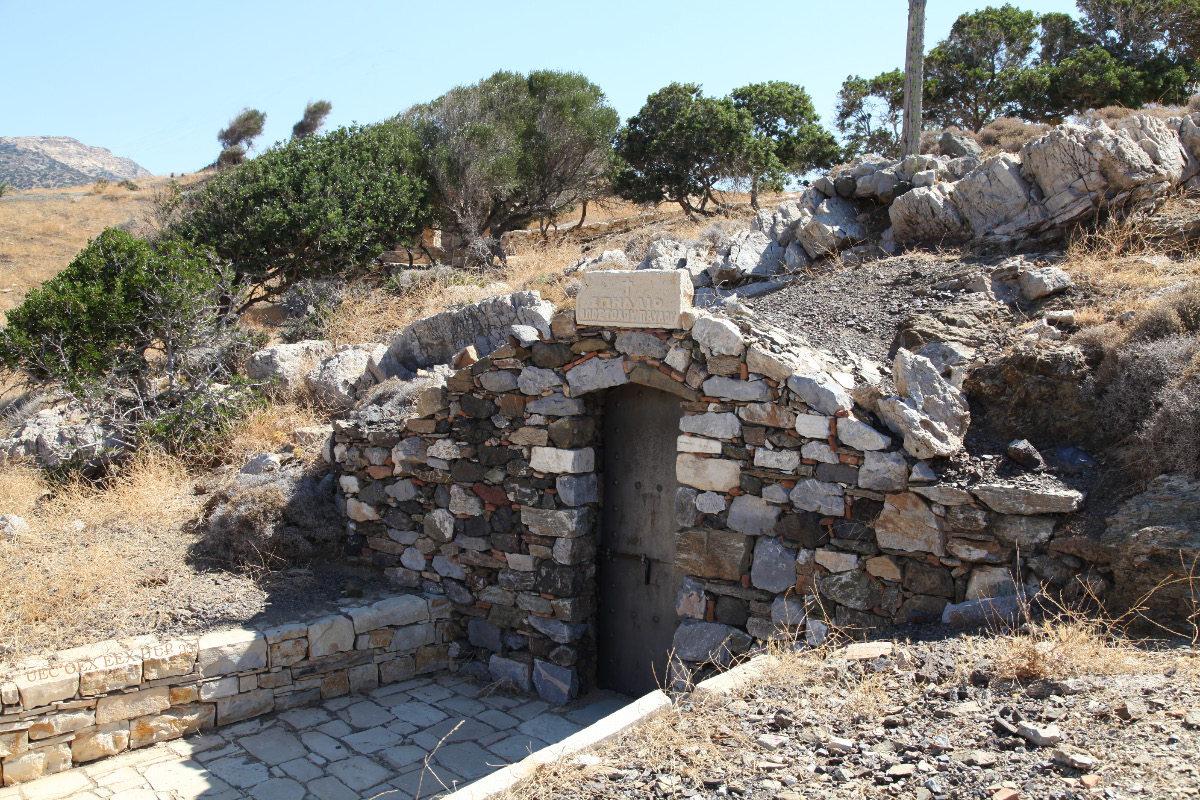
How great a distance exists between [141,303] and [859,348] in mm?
8183

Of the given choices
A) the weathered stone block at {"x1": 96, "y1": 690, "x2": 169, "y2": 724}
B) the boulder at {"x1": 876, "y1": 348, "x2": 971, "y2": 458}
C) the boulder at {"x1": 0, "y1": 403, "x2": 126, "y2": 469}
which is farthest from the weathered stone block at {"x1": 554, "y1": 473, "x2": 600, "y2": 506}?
the boulder at {"x1": 0, "y1": 403, "x2": 126, "y2": 469}

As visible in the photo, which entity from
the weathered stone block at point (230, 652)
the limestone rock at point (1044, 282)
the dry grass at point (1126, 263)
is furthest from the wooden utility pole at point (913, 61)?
the weathered stone block at point (230, 652)

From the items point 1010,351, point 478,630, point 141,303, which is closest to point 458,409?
point 478,630

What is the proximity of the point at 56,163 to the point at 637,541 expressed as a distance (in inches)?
2506

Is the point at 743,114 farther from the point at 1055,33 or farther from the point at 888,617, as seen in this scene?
the point at 888,617

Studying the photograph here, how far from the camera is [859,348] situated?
20.8ft

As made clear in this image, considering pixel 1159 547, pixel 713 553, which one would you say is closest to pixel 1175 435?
pixel 1159 547

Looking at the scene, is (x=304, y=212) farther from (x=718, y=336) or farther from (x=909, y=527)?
(x=909, y=527)

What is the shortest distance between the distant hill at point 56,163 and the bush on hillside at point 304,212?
37.5m

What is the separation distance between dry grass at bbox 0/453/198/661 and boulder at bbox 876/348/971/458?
5.41 metres

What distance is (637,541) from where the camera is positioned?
621 cm

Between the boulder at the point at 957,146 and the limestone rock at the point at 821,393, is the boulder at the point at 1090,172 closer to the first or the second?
the boulder at the point at 957,146

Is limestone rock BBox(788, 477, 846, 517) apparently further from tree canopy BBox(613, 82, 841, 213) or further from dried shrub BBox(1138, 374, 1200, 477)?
tree canopy BBox(613, 82, 841, 213)

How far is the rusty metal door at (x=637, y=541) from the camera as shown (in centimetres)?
605
